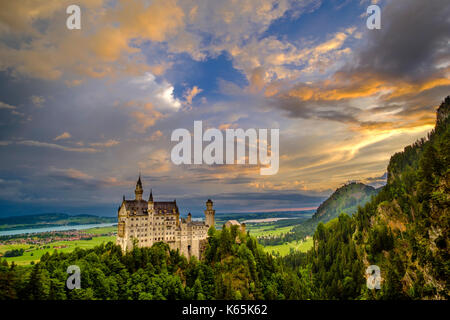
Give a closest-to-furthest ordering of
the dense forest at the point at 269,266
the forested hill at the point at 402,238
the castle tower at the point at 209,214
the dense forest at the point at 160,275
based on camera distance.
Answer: the dense forest at the point at 160,275 → the dense forest at the point at 269,266 → the forested hill at the point at 402,238 → the castle tower at the point at 209,214

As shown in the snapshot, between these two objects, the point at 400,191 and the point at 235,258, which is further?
the point at 400,191

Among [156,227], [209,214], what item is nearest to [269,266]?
[209,214]

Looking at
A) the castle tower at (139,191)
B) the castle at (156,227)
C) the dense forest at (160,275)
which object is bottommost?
the dense forest at (160,275)

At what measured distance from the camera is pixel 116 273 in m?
62.0

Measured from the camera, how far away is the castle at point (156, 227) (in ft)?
238

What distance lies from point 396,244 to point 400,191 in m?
24.7

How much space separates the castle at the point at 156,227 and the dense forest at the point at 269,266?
3.84 metres

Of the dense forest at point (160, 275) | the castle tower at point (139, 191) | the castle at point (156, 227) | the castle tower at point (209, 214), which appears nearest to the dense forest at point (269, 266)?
the dense forest at point (160, 275)

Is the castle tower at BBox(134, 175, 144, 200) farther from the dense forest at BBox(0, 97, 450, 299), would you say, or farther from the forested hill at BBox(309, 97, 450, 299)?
the forested hill at BBox(309, 97, 450, 299)

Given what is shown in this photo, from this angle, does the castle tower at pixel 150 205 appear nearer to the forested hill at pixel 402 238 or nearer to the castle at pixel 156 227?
the castle at pixel 156 227

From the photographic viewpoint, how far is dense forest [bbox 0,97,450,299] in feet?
→ 175
